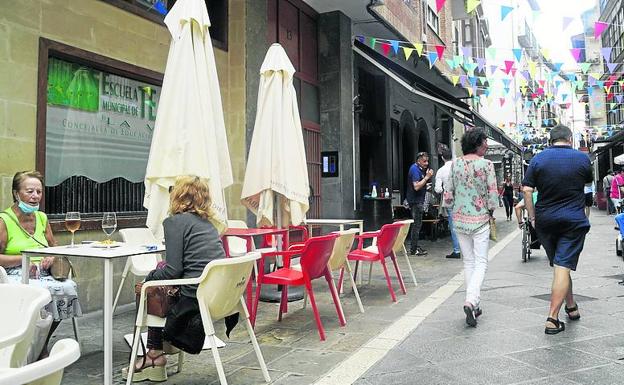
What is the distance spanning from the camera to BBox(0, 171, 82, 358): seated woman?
3.87 meters

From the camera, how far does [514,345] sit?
4.23 meters

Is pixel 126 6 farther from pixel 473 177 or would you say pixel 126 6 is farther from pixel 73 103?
pixel 473 177

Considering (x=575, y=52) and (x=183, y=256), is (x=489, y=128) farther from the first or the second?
(x=183, y=256)

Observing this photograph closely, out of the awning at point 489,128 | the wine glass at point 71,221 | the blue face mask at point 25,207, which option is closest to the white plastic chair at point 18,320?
the wine glass at point 71,221

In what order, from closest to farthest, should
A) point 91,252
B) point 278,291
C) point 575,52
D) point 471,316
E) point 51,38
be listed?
point 91,252, point 471,316, point 51,38, point 278,291, point 575,52

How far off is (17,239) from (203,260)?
1669mm

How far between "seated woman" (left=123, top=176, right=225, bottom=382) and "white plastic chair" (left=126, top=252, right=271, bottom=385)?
0.12 metres

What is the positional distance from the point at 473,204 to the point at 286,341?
2209 mm

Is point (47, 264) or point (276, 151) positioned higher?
point (276, 151)

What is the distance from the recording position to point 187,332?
322 cm

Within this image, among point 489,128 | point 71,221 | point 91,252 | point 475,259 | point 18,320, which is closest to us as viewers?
point 18,320

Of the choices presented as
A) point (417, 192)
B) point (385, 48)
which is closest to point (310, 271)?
point (417, 192)

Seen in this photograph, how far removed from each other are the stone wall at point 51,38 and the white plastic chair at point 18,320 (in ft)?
10.6

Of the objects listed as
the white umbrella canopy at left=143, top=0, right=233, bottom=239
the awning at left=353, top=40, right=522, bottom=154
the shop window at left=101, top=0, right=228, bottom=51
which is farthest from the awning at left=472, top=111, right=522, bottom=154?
the white umbrella canopy at left=143, top=0, right=233, bottom=239
